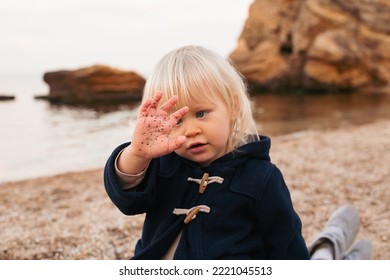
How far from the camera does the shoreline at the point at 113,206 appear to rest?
357 centimetres

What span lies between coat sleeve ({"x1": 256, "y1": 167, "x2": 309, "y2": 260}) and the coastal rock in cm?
2230

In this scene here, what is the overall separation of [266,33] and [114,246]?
24.9m

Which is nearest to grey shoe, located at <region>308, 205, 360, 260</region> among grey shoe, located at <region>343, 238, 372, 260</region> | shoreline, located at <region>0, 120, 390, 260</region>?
grey shoe, located at <region>343, 238, 372, 260</region>

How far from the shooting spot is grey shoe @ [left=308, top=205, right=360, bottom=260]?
309cm

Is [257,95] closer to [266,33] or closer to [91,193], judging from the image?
[266,33]

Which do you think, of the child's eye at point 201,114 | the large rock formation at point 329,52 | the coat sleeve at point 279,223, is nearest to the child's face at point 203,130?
the child's eye at point 201,114

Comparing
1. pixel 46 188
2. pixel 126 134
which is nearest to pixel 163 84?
pixel 46 188

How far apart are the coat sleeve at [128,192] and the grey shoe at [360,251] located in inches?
75.9

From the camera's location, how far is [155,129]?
165 centimetres

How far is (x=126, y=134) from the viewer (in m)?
11.5

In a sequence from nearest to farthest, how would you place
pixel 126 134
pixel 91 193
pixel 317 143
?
1. pixel 91 193
2. pixel 317 143
3. pixel 126 134

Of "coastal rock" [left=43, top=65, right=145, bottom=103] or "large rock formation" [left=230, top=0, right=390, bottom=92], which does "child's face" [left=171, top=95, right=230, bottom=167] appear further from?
"coastal rock" [left=43, top=65, right=145, bottom=103]

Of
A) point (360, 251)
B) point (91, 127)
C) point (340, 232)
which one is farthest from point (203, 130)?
point (91, 127)

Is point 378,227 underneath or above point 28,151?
above
